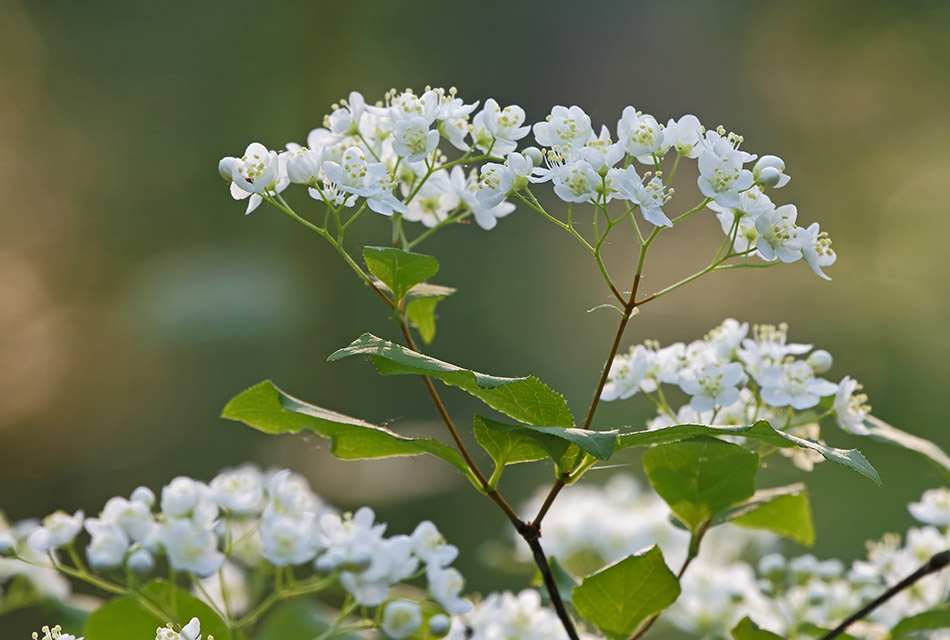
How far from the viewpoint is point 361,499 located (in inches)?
76.8

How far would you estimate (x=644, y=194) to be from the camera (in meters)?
0.44

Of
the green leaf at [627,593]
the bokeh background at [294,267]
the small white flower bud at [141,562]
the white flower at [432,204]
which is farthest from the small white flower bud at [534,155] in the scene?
the bokeh background at [294,267]

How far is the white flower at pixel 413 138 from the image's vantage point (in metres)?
0.46

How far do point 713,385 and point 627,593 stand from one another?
14 centimetres

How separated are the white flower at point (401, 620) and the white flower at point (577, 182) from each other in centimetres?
27

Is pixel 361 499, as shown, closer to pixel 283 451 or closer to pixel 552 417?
pixel 283 451

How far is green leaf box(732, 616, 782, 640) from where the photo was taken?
49 centimetres

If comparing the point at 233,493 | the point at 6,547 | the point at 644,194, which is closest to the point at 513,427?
the point at 644,194

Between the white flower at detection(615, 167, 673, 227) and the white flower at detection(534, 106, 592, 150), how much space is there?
0.11ft


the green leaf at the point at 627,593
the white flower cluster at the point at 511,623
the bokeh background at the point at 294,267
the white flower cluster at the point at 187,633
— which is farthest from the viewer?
the bokeh background at the point at 294,267

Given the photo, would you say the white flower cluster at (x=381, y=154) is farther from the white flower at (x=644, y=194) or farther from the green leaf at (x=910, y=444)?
the green leaf at (x=910, y=444)

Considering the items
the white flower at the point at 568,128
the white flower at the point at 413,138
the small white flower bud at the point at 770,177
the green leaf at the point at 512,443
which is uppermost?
the white flower at the point at 568,128

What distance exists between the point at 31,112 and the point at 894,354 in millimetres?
3482

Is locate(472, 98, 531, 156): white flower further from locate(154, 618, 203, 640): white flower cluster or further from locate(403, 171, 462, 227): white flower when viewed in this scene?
locate(154, 618, 203, 640): white flower cluster
